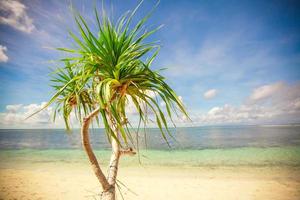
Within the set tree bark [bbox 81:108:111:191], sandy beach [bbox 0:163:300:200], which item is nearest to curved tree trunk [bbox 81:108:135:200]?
tree bark [bbox 81:108:111:191]

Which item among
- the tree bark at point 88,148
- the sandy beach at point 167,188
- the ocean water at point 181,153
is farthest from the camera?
the ocean water at point 181,153

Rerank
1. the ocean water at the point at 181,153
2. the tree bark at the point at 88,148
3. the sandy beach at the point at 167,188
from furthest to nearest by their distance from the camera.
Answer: the ocean water at the point at 181,153 → the sandy beach at the point at 167,188 → the tree bark at the point at 88,148

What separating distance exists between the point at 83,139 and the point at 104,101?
585 millimetres

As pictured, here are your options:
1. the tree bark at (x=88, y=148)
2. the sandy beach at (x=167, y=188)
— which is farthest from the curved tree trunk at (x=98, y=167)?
the sandy beach at (x=167, y=188)

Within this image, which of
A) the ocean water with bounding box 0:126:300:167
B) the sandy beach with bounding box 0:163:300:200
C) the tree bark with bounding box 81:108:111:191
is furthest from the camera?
the ocean water with bounding box 0:126:300:167

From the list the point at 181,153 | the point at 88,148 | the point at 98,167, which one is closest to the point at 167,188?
the point at 98,167

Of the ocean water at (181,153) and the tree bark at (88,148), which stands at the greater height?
the tree bark at (88,148)

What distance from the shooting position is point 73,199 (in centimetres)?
569

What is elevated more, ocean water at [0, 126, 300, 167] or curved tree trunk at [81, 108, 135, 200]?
curved tree trunk at [81, 108, 135, 200]

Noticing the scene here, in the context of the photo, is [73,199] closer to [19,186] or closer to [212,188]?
[19,186]

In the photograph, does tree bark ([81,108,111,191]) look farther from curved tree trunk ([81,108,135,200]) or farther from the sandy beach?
the sandy beach

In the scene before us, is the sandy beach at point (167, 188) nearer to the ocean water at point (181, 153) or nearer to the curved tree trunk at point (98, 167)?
the ocean water at point (181, 153)

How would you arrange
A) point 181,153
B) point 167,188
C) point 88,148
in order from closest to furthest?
point 88,148
point 167,188
point 181,153

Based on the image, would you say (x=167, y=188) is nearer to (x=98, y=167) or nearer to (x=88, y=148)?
(x=98, y=167)
